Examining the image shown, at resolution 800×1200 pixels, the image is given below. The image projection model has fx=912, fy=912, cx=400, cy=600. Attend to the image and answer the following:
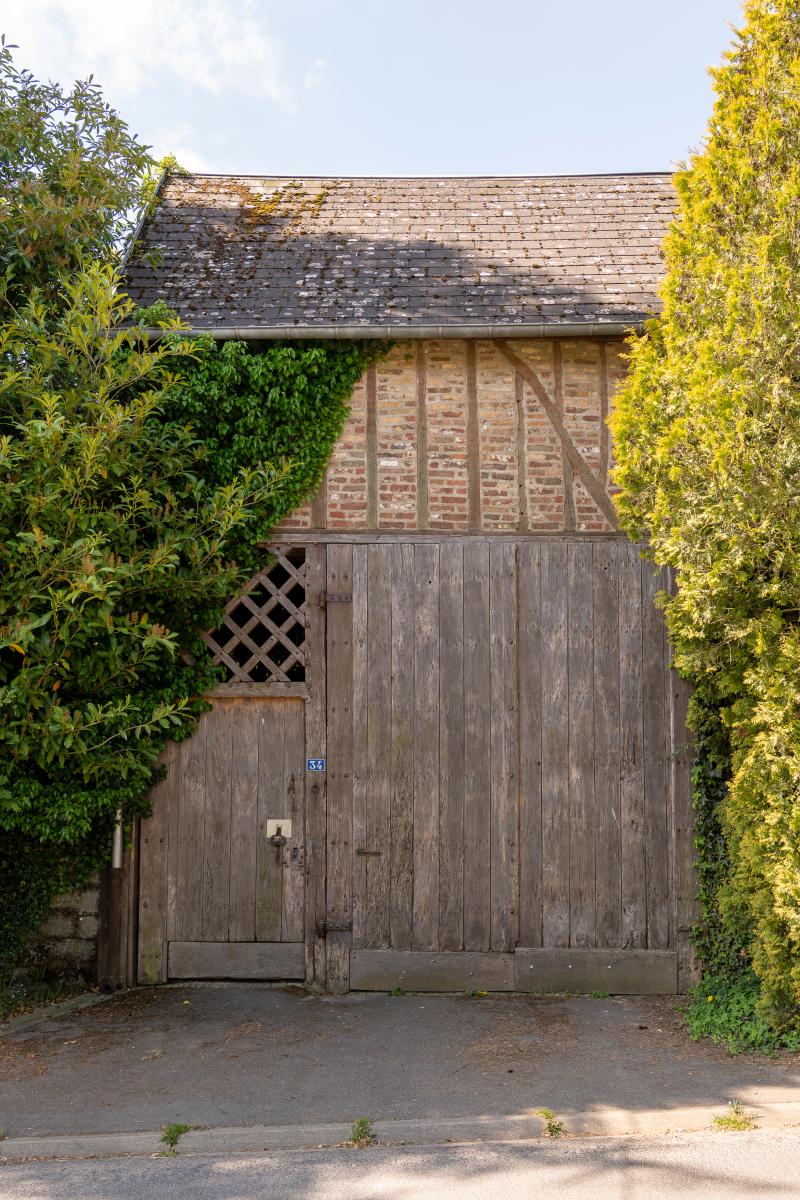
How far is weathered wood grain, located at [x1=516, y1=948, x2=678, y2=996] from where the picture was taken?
608cm

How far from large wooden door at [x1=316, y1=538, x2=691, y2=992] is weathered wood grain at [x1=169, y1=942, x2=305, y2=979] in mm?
366

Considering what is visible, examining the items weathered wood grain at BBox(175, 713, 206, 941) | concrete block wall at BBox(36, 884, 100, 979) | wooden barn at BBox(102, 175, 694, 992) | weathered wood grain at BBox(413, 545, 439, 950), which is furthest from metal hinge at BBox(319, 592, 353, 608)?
concrete block wall at BBox(36, 884, 100, 979)

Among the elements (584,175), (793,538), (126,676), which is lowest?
(126,676)

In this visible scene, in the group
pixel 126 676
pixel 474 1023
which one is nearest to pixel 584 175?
pixel 126 676

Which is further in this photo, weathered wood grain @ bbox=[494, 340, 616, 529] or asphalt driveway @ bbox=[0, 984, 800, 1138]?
weathered wood grain @ bbox=[494, 340, 616, 529]

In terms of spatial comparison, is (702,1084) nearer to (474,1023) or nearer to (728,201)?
(474,1023)

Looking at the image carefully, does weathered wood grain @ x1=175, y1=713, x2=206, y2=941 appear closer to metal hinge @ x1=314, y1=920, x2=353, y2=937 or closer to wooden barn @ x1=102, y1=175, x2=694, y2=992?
wooden barn @ x1=102, y1=175, x2=694, y2=992

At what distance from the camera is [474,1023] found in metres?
5.51

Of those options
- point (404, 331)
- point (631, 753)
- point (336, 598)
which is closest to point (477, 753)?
point (631, 753)

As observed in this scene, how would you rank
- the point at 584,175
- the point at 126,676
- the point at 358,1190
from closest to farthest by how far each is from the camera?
the point at 358,1190, the point at 126,676, the point at 584,175

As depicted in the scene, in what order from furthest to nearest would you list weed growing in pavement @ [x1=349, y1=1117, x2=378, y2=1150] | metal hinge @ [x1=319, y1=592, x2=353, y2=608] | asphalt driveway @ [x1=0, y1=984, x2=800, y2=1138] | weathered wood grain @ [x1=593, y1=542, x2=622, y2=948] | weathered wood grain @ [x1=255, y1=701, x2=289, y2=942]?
1. metal hinge @ [x1=319, y1=592, x2=353, y2=608]
2. weathered wood grain @ [x1=255, y1=701, x2=289, y2=942]
3. weathered wood grain @ [x1=593, y1=542, x2=622, y2=948]
4. asphalt driveway @ [x1=0, y1=984, x2=800, y2=1138]
5. weed growing in pavement @ [x1=349, y1=1117, x2=378, y2=1150]

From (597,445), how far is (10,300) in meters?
4.15

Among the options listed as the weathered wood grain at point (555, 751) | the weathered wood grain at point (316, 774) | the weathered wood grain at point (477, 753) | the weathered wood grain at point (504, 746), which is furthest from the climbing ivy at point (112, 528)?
the weathered wood grain at point (555, 751)

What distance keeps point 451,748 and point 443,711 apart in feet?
0.85
